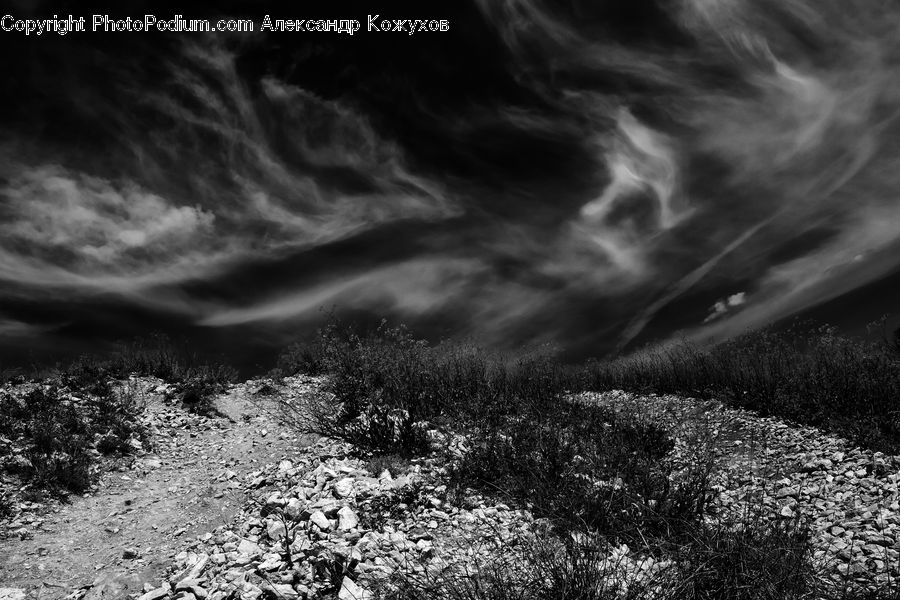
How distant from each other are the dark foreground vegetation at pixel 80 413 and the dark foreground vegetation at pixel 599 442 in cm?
388

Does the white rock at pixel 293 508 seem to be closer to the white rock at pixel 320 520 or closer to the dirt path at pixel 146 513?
the white rock at pixel 320 520

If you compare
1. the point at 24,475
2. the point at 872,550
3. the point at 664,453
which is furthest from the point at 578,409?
the point at 24,475

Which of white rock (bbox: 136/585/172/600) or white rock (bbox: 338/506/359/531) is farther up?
white rock (bbox: 338/506/359/531)

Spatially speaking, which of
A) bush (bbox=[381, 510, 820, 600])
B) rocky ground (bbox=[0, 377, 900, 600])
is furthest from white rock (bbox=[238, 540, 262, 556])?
bush (bbox=[381, 510, 820, 600])

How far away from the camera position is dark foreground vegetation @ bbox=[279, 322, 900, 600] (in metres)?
3.88

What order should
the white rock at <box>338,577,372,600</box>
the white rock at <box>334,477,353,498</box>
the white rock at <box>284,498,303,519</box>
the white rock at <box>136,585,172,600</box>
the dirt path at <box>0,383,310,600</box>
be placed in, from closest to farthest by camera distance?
the white rock at <box>338,577,372,600</box> < the white rock at <box>136,585,172,600</box> < the white rock at <box>284,498,303,519</box> < the white rock at <box>334,477,353,498</box> < the dirt path at <box>0,383,310,600</box>

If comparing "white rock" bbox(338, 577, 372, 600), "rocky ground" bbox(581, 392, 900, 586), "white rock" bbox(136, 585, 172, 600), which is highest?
"white rock" bbox(338, 577, 372, 600)

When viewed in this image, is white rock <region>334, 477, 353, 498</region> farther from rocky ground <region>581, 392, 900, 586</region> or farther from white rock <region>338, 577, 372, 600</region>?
rocky ground <region>581, 392, 900, 586</region>

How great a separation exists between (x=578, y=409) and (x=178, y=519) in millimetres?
7892

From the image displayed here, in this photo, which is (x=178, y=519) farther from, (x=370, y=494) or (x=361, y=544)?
(x=361, y=544)

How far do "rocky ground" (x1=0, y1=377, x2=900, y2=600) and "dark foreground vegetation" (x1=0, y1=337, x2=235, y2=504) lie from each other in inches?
27.9

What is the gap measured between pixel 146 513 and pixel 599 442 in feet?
25.9

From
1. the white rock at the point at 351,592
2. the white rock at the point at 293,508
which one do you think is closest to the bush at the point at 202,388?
the white rock at the point at 293,508

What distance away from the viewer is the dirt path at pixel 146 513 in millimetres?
6898
